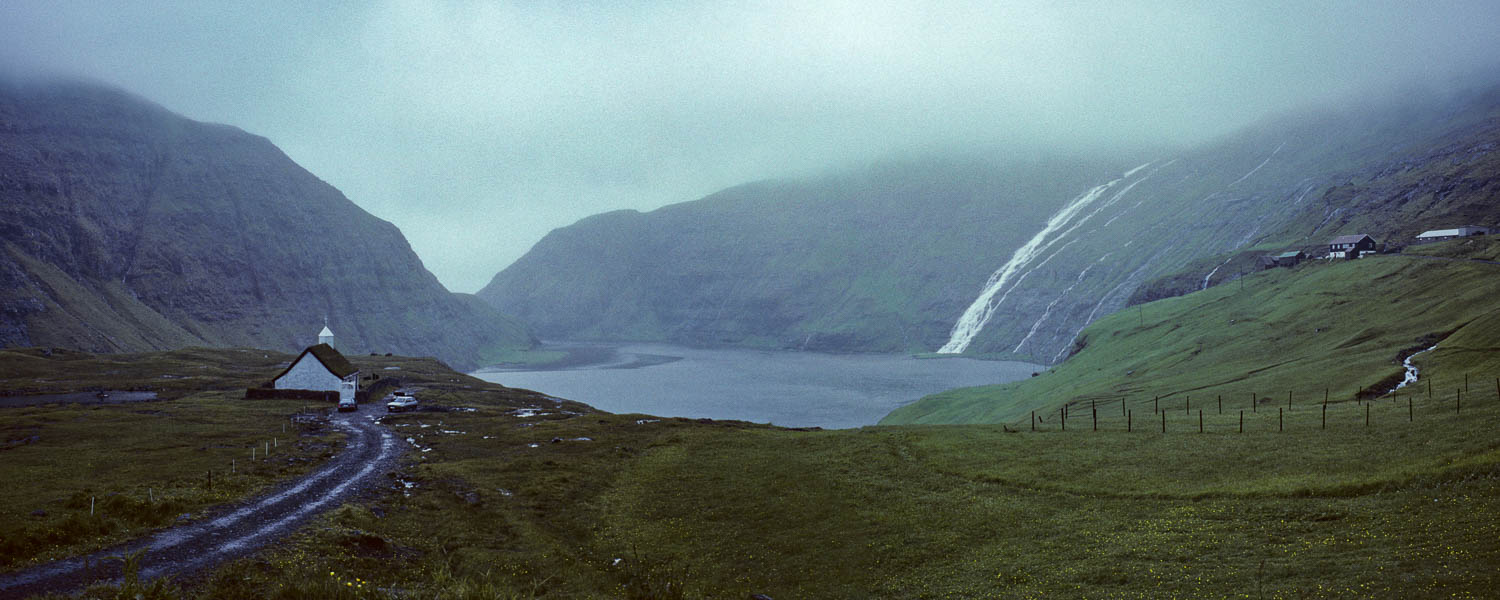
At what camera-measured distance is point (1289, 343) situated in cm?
9262

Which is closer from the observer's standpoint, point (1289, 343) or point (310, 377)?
point (310, 377)

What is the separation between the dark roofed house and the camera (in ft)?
475

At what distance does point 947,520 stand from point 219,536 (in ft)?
85.7

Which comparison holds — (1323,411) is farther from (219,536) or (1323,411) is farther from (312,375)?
(312,375)

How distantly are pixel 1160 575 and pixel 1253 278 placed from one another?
152097mm

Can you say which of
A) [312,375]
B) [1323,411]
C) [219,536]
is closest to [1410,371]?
[1323,411]

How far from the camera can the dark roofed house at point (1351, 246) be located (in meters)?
145

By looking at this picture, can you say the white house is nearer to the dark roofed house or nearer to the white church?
the white church

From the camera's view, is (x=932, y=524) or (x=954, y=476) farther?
(x=954, y=476)

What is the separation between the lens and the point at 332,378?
80.6 metres

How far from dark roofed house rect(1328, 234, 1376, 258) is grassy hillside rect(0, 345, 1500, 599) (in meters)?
124

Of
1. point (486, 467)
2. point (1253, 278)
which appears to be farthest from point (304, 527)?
point (1253, 278)

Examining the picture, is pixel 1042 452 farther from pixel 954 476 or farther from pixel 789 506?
pixel 789 506

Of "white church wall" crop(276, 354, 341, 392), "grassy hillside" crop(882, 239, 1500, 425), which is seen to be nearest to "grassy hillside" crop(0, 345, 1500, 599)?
"grassy hillside" crop(882, 239, 1500, 425)
